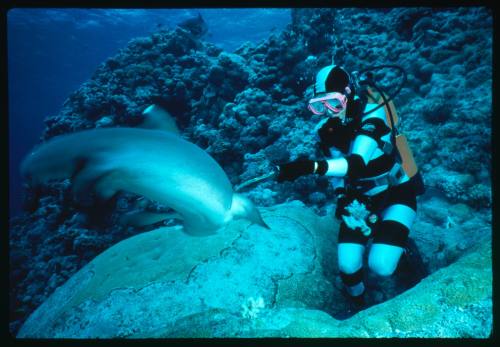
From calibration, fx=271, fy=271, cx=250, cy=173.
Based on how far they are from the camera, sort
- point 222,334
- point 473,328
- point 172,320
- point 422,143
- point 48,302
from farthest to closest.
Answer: point 422,143
point 48,302
point 172,320
point 222,334
point 473,328

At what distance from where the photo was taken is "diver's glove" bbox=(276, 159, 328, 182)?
2.45 metres

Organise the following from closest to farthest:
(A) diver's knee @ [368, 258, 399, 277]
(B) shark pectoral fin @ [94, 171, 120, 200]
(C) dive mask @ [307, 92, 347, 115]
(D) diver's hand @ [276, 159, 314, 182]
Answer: (B) shark pectoral fin @ [94, 171, 120, 200] → (D) diver's hand @ [276, 159, 314, 182] → (C) dive mask @ [307, 92, 347, 115] → (A) diver's knee @ [368, 258, 399, 277]

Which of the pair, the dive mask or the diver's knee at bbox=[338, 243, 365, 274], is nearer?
the dive mask

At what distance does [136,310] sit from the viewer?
8.42ft

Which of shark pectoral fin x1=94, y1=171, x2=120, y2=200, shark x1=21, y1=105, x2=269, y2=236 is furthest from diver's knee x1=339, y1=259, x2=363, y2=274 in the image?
shark pectoral fin x1=94, y1=171, x2=120, y2=200

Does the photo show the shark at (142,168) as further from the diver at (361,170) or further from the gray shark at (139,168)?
the diver at (361,170)

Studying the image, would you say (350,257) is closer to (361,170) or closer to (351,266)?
(351,266)

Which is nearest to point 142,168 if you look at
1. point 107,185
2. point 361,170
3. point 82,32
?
point 107,185

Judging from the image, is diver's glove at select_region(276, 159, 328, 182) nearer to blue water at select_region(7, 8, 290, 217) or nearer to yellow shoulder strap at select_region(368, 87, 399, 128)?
yellow shoulder strap at select_region(368, 87, 399, 128)

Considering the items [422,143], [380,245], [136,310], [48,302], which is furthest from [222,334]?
[422,143]

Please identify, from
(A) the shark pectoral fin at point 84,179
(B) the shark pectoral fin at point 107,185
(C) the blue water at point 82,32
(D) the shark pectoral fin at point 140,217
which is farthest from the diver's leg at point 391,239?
(C) the blue water at point 82,32

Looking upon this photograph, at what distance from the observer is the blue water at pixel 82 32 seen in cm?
2655

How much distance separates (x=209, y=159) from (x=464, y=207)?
4.37 metres

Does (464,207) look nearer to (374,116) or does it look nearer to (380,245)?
(380,245)
